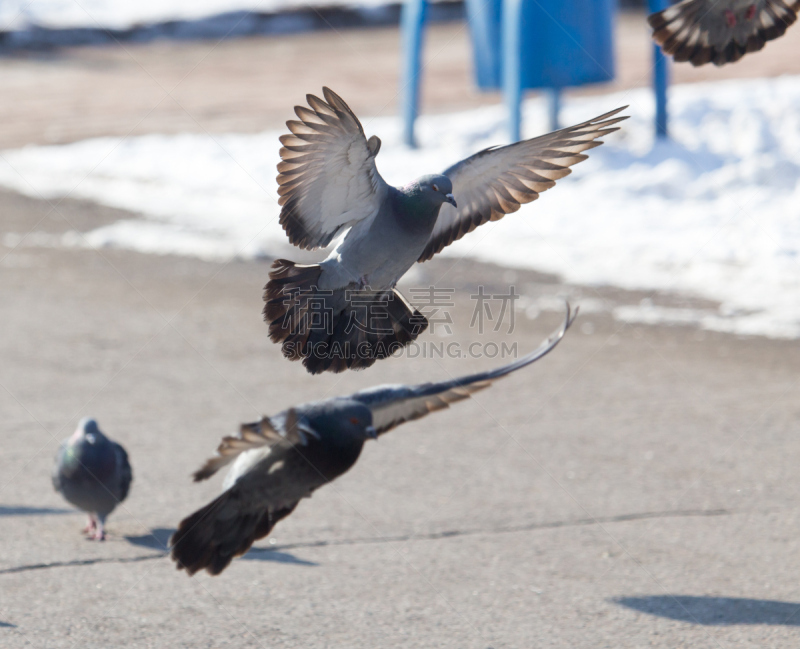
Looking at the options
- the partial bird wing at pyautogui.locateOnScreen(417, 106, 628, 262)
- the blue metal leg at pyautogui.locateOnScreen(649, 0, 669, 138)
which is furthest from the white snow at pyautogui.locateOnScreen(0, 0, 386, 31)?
the partial bird wing at pyautogui.locateOnScreen(417, 106, 628, 262)

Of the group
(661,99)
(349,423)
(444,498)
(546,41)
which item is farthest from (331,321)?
(661,99)

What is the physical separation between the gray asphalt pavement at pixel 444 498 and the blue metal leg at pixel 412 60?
196 inches

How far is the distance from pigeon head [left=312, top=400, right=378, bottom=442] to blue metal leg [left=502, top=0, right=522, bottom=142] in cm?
856

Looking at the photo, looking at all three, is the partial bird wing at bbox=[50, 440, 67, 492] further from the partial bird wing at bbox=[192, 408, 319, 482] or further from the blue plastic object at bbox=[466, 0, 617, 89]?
the blue plastic object at bbox=[466, 0, 617, 89]

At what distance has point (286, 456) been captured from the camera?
9.98 ft

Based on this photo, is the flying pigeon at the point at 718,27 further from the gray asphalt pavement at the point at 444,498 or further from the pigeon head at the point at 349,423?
the gray asphalt pavement at the point at 444,498

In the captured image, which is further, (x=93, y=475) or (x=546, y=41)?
(x=546, y=41)

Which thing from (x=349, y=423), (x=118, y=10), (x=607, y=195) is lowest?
(x=349, y=423)

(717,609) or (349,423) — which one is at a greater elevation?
(349,423)

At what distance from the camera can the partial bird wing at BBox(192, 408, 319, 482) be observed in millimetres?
2779

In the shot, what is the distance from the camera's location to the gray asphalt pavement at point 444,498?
3834mm

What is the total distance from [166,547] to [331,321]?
1.70 meters

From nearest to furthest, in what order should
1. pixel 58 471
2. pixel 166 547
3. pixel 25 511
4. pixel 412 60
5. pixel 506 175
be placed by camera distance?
pixel 506 175 → pixel 166 547 → pixel 58 471 → pixel 25 511 → pixel 412 60

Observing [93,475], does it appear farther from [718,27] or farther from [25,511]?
[718,27]
